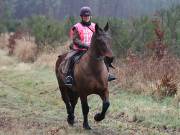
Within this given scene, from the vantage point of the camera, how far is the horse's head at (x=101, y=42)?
9109 mm

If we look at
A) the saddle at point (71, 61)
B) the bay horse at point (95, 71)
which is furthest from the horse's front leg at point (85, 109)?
the saddle at point (71, 61)

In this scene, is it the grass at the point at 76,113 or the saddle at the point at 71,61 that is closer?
the grass at the point at 76,113

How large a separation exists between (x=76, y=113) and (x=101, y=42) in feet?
11.6

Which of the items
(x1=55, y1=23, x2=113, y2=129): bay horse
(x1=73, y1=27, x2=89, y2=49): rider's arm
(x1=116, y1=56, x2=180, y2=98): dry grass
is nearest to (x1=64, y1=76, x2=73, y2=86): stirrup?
(x1=55, y1=23, x2=113, y2=129): bay horse

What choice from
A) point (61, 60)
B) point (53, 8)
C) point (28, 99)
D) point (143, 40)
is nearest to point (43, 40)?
point (143, 40)

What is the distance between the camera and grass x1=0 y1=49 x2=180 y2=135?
9906 millimetres

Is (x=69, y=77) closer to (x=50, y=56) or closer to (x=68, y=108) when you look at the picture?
(x=68, y=108)

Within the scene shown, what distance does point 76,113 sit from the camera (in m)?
12.3

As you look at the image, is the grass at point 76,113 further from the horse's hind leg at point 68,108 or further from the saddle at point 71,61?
the saddle at point 71,61

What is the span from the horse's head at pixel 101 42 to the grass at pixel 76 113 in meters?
1.70

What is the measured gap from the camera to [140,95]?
1376 centimetres

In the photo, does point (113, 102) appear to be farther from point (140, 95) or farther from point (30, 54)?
point (30, 54)

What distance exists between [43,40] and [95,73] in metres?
15.8

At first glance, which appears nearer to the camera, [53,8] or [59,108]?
[59,108]
